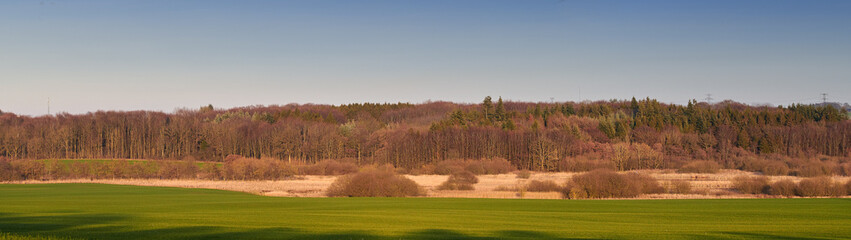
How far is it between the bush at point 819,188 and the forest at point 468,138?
45.2 m

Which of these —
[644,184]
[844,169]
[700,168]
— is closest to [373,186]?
[644,184]

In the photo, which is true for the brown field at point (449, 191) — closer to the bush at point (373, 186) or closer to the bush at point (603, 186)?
the bush at point (603, 186)

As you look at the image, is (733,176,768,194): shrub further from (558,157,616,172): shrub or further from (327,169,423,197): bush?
(558,157,616,172): shrub

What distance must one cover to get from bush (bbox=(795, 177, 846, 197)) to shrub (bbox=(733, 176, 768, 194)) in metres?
4.23

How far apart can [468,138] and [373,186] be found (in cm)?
6320

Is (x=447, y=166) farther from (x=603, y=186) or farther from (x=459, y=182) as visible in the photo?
(x=603, y=186)

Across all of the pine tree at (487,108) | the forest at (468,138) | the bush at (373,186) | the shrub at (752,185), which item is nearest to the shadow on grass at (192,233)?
the bush at (373,186)

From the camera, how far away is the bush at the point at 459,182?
64188mm

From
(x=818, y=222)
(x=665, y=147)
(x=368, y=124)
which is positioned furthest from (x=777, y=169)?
(x=368, y=124)

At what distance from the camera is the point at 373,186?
52.6 metres

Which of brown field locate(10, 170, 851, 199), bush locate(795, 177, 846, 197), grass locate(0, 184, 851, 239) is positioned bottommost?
brown field locate(10, 170, 851, 199)

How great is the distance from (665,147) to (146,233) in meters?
108

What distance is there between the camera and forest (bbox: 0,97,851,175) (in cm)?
10856

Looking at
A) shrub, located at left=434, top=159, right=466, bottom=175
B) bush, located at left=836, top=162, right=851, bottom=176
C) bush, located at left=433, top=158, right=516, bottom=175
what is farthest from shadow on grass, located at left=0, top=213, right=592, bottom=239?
bush, located at left=836, top=162, right=851, bottom=176
